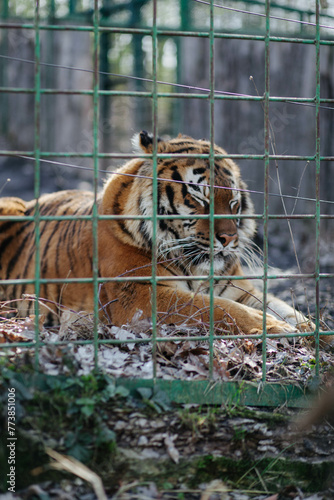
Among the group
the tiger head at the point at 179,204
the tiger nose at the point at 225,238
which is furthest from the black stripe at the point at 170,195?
the tiger nose at the point at 225,238

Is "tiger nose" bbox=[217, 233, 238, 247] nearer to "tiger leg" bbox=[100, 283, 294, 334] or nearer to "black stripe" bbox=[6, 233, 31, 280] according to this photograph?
"tiger leg" bbox=[100, 283, 294, 334]

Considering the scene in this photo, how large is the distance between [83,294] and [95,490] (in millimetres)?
2169

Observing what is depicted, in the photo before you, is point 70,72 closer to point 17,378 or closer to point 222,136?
point 222,136

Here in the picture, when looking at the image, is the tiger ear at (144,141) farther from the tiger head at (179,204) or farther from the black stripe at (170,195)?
the black stripe at (170,195)

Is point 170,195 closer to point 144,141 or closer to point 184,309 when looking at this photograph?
point 144,141

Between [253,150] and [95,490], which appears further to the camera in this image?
[253,150]

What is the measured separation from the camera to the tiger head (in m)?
3.84

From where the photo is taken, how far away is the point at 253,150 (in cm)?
805

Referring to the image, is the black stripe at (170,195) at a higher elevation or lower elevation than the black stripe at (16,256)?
higher

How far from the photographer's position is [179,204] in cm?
396

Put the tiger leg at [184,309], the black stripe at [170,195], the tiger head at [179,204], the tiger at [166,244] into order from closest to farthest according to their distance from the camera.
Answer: the tiger leg at [184,309] < the tiger at [166,244] < the tiger head at [179,204] < the black stripe at [170,195]

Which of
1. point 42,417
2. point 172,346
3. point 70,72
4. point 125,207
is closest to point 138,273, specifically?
point 125,207

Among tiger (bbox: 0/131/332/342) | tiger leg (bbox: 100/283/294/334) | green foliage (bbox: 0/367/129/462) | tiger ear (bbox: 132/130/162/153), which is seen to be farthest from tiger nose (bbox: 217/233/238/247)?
green foliage (bbox: 0/367/129/462)

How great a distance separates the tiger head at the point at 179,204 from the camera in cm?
384
